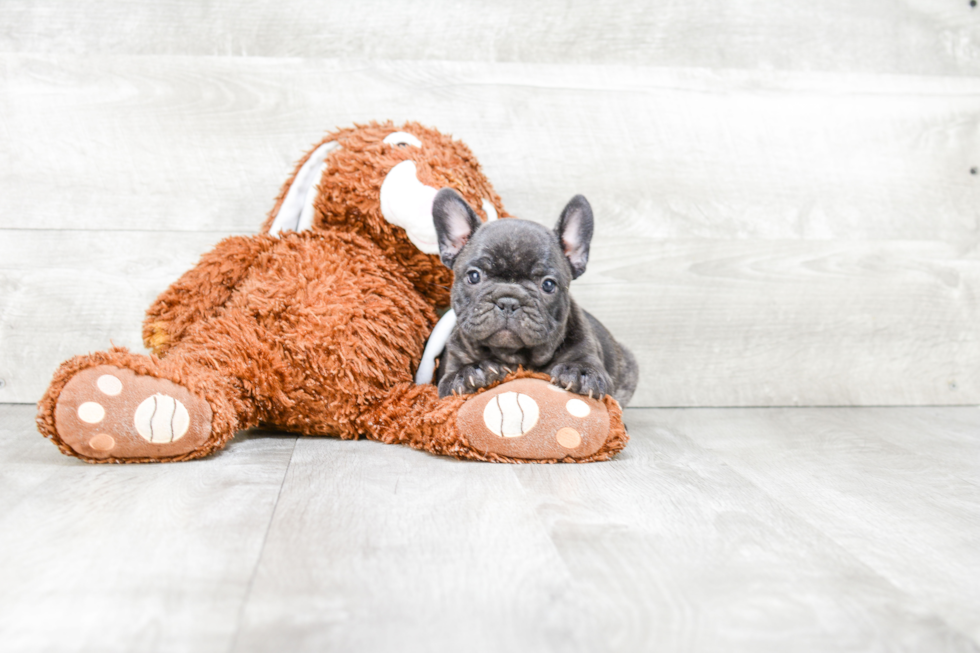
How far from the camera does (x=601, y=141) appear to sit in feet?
5.86

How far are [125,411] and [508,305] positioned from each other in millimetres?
585

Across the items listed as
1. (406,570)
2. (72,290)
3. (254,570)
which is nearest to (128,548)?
(254,570)

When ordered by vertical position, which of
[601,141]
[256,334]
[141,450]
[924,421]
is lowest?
[924,421]

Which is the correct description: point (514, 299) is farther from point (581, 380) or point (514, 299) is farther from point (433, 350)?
point (433, 350)

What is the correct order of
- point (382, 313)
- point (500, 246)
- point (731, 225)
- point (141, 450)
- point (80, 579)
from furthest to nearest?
1. point (731, 225)
2. point (382, 313)
3. point (500, 246)
4. point (141, 450)
5. point (80, 579)

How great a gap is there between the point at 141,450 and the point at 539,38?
48.6 inches

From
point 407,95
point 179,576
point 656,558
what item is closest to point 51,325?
point 407,95

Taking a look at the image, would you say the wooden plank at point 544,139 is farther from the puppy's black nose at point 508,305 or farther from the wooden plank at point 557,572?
the wooden plank at point 557,572

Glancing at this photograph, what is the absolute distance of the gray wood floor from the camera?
65 cm

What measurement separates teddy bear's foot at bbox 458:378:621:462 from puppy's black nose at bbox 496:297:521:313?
0.40ft

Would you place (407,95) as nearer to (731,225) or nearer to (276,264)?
(276,264)

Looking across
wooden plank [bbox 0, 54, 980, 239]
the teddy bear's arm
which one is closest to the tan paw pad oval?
the teddy bear's arm

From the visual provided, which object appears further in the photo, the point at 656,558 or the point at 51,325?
the point at 51,325

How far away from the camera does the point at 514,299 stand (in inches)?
48.1
